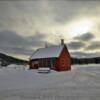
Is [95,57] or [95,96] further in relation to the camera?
[95,57]

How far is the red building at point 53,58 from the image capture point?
46406mm

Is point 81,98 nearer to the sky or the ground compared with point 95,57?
nearer to the ground

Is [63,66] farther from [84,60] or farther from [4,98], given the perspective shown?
[84,60]

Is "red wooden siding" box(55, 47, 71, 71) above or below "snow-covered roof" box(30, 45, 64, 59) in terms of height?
below

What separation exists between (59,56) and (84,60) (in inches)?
3718

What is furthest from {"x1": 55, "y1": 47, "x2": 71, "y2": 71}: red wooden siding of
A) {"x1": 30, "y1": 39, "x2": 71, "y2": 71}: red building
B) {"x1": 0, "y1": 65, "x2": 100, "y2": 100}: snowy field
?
{"x1": 0, "y1": 65, "x2": 100, "y2": 100}: snowy field

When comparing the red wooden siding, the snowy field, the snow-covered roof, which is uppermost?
the snow-covered roof

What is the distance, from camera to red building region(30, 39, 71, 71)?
46.4 meters

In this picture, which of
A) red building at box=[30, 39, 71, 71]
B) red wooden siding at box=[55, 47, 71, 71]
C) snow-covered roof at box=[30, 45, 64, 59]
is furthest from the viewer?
snow-covered roof at box=[30, 45, 64, 59]

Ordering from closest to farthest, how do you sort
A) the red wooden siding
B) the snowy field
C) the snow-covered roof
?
the snowy field
the red wooden siding
the snow-covered roof

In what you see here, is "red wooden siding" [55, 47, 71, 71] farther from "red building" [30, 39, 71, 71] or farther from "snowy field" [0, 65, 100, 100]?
"snowy field" [0, 65, 100, 100]

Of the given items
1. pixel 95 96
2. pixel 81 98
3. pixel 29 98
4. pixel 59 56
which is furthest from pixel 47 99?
pixel 59 56

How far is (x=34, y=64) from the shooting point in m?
49.6

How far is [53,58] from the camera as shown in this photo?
4659cm
